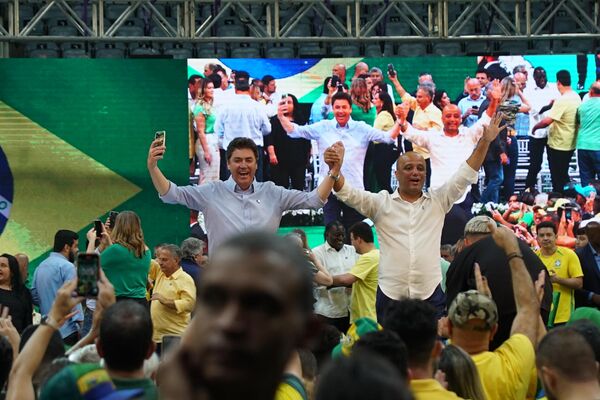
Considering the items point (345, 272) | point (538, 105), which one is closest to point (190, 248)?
point (345, 272)

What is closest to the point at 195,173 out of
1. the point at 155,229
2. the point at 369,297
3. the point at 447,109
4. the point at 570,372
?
the point at 155,229

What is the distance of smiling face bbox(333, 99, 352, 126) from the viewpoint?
14.3 metres

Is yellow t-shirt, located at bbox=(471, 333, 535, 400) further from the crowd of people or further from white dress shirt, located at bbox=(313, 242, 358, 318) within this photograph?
white dress shirt, located at bbox=(313, 242, 358, 318)

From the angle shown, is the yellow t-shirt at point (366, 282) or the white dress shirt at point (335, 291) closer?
the yellow t-shirt at point (366, 282)

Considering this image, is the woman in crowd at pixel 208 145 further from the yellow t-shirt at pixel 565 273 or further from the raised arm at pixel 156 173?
the raised arm at pixel 156 173

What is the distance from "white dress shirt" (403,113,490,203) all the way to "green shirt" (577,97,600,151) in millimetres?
1242

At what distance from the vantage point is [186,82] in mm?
14430

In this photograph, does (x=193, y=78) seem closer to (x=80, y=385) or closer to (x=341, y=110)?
(x=341, y=110)

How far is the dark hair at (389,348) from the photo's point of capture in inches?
124

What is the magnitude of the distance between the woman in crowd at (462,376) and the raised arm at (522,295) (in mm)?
618

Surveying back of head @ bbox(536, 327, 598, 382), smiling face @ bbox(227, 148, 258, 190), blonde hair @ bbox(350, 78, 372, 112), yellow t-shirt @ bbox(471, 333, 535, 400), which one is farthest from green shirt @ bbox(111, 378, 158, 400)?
blonde hair @ bbox(350, 78, 372, 112)

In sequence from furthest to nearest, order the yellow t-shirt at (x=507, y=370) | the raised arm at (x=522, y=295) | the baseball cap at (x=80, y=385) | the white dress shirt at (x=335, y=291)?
the white dress shirt at (x=335, y=291) → the raised arm at (x=522, y=295) → the yellow t-shirt at (x=507, y=370) → the baseball cap at (x=80, y=385)

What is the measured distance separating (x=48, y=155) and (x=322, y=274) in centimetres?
705

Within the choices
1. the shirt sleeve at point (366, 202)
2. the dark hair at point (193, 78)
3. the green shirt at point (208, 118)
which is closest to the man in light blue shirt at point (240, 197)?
the shirt sleeve at point (366, 202)
